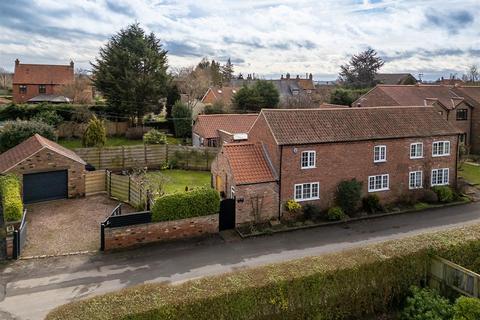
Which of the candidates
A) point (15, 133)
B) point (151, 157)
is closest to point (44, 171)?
point (15, 133)

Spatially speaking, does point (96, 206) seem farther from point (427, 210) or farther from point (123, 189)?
point (427, 210)

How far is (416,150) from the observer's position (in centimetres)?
2823

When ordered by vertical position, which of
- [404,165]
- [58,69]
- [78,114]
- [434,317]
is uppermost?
[58,69]

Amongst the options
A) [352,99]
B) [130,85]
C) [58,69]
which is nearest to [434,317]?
[130,85]

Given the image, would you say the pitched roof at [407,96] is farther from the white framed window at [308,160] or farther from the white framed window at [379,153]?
the white framed window at [308,160]

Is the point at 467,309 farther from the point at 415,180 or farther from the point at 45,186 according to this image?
the point at 45,186

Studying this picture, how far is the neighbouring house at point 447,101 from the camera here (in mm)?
43344

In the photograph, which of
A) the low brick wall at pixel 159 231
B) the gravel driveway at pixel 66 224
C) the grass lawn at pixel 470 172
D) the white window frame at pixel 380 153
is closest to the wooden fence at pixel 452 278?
the low brick wall at pixel 159 231

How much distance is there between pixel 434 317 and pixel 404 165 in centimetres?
1574

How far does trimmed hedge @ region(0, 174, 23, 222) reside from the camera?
67.1ft

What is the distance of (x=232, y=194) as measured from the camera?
2414cm

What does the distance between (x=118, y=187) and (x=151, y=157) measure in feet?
30.1

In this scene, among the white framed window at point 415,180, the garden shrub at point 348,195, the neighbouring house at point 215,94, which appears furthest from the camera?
the neighbouring house at point 215,94

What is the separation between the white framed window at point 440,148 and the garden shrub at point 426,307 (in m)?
16.5
